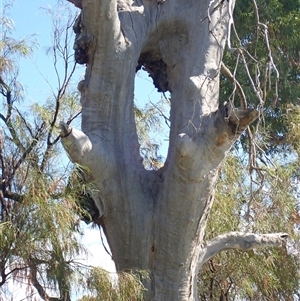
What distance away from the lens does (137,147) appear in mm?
3645

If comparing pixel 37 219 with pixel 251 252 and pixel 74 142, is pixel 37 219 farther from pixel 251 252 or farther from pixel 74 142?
pixel 251 252

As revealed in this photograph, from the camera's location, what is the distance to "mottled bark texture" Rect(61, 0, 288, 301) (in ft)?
10.8

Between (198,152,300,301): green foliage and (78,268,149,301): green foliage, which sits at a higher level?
(198,152,300,301): green foliage

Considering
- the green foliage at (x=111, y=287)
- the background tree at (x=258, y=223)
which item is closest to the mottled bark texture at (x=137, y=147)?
the green foliage at (x=111, y=287)

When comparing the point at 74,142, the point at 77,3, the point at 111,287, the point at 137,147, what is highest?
the point at 77,3

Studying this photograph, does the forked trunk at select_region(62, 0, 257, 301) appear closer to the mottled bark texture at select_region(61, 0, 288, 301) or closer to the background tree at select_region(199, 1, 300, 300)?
the mottled bark texture at select_region(61, 0, 288, 301)

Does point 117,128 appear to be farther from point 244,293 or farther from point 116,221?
point 244,293

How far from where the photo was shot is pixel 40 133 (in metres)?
3.61

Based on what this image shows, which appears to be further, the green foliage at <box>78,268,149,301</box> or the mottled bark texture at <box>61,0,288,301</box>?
the mottled bark texture at <box>61,0,288,301</box>

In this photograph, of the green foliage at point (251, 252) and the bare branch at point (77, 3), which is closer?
the bare branch at point (77, 3)

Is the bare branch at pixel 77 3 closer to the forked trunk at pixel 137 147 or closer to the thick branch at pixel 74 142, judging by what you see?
the forked trunk at pixel 137 147

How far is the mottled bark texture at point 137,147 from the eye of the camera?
330cm

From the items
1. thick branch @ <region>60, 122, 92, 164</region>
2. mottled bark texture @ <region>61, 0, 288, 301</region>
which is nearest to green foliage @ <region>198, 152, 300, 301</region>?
mottled bark texture @ <region>61, 0, 288, 301</region>

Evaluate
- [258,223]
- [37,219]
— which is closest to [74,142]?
[37,219]
